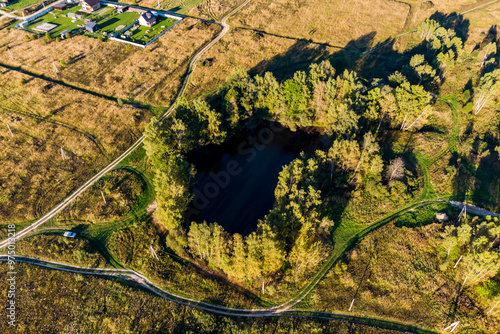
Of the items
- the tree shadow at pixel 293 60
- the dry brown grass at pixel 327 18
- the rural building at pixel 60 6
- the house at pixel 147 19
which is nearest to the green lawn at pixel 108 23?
the house at pixel 147 19

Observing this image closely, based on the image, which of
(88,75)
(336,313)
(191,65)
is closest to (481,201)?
(336,313)

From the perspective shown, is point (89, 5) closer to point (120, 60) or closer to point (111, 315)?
point (120, 60)

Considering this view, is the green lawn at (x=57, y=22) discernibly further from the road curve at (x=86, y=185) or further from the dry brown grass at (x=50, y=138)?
the road curve at (x=86, y=185)

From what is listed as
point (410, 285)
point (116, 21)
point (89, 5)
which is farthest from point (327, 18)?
point (410, 285)

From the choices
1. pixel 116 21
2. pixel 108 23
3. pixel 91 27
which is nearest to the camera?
pixel 91 27

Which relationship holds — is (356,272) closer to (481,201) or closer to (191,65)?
(481,201)

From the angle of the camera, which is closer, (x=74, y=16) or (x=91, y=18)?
(x=91, y=18)
